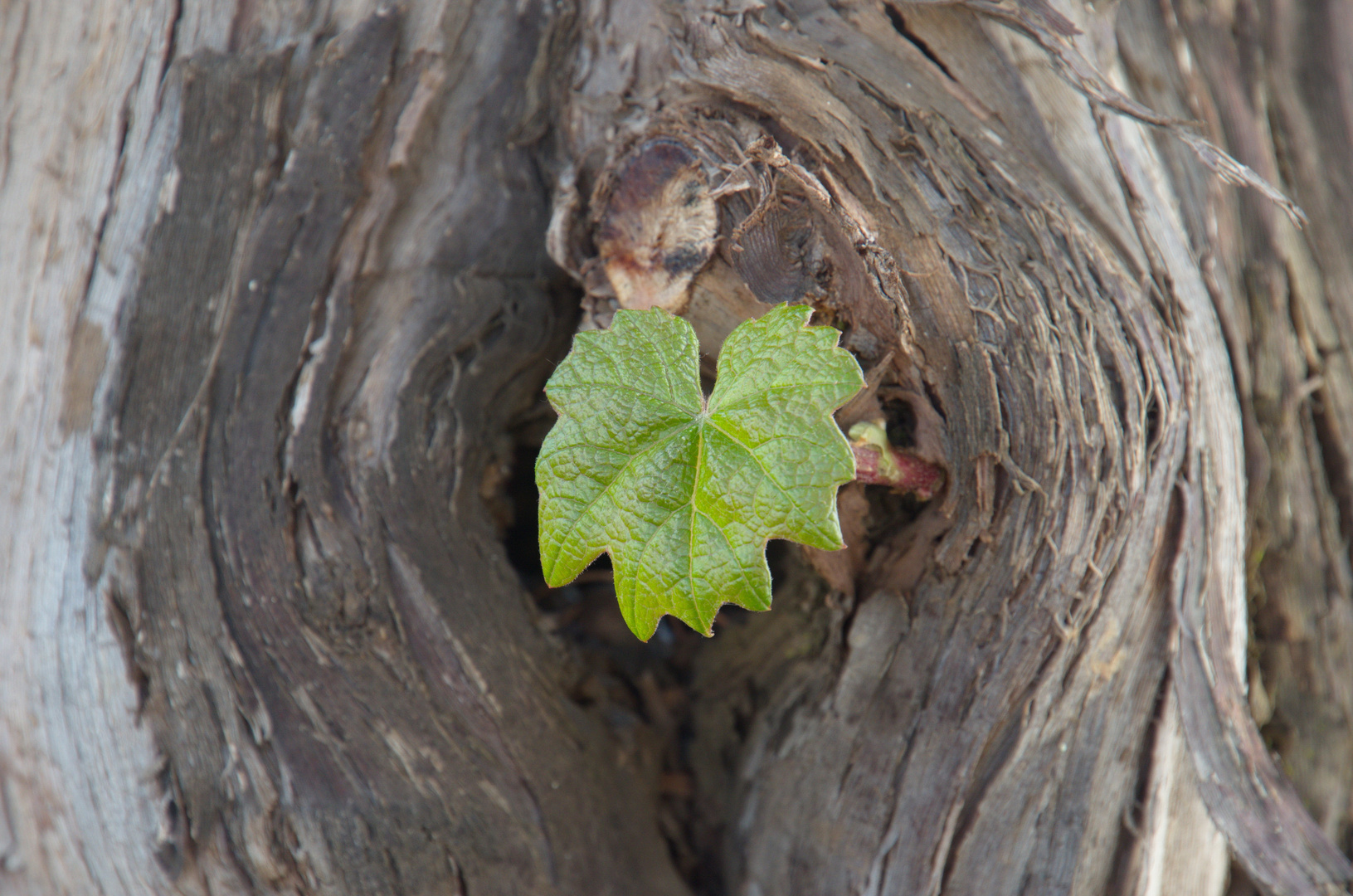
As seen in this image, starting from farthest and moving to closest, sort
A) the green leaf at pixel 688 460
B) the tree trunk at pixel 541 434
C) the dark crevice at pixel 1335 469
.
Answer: the dark crevice at pixel 1335 469, the tree trunk at pixel 541 434, the green leaf at pixel 688 460

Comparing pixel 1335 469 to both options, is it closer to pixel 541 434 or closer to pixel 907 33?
pixel 907 33

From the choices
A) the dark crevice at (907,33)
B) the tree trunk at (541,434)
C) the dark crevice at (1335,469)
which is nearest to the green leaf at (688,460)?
the tree trunk at (541,434)

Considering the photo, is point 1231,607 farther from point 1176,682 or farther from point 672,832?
point 672,832

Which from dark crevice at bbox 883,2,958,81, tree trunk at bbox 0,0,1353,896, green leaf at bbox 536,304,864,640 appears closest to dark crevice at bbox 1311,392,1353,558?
tree trunk at bbox 0,0,1353,896

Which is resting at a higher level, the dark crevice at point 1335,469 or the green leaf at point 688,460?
the dark crevice at point 1335,469

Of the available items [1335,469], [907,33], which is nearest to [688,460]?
[907,33]

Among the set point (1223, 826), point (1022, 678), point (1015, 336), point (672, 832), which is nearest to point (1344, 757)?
point (1223, 826)

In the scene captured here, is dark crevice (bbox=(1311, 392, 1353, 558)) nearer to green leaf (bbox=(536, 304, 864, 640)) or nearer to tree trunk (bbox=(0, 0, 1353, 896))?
tree trunk (bbox=(0, 0, 1353, 896))

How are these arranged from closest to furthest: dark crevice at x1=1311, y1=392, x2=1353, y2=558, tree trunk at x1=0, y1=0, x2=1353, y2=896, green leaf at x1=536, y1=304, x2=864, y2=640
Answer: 1. green leaf at x1=536, y1=304, x2=864, y2=640
2. tree trunk at x1=0, y1=0, x2=1353, y2=896
3. dark crevice at x1=1311, y1=392, x2=1353, y2=558

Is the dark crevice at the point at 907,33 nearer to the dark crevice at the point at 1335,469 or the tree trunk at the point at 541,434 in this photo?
the tree trunk at the point at 541,434
